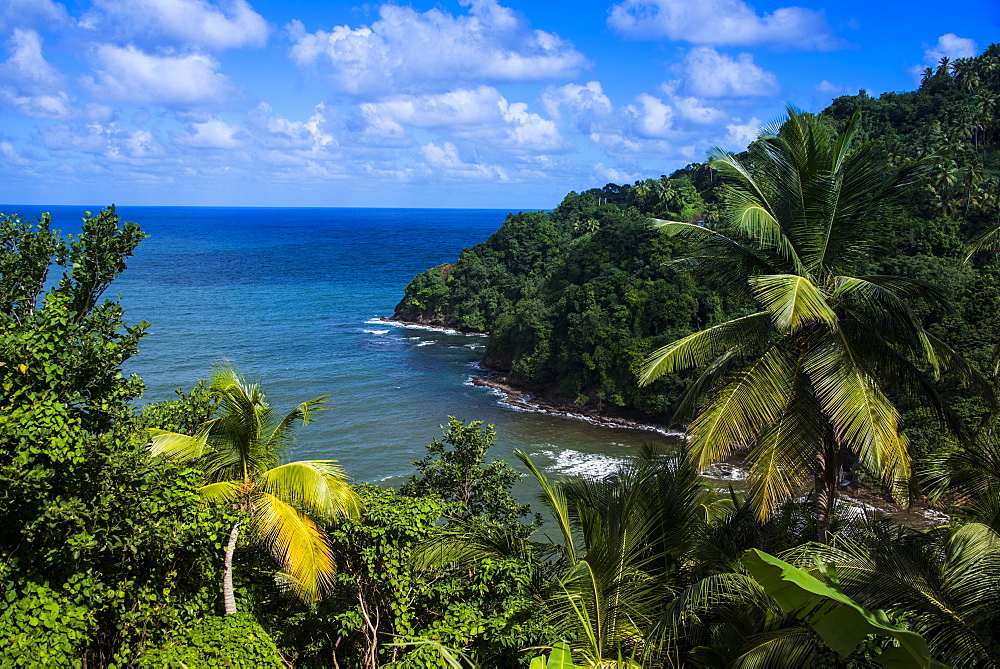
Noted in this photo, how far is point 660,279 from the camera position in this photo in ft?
150

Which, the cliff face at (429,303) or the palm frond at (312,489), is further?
the cliff face at (429,303)

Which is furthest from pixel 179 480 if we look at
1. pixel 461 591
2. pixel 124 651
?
pixel 461 591

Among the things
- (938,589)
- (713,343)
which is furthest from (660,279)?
(938,589)

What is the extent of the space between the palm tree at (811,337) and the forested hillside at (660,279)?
1378cm

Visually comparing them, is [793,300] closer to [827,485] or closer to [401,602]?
[827,485]

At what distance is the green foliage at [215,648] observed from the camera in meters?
7.41

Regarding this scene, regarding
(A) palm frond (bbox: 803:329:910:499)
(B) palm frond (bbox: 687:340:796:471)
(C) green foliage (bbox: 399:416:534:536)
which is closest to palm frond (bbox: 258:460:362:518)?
(C) green foliage (bbox: 399:416:534:536)

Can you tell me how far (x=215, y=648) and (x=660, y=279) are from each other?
40940mm

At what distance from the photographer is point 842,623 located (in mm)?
4250

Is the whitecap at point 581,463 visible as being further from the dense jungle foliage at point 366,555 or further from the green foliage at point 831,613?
the green foliage at point 831,613

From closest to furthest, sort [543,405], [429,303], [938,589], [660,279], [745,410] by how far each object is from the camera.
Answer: [938,589]
[745,410]
[543,405]
[660,279]
[429,303]

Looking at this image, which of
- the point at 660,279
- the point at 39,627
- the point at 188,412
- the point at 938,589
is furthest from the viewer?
the point at 660,279

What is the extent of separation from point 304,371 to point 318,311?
29.9 m

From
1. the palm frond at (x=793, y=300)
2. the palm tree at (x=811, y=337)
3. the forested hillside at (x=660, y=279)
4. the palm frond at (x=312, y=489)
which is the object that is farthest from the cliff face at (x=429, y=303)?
the palm frond at (x=793, y=300)
